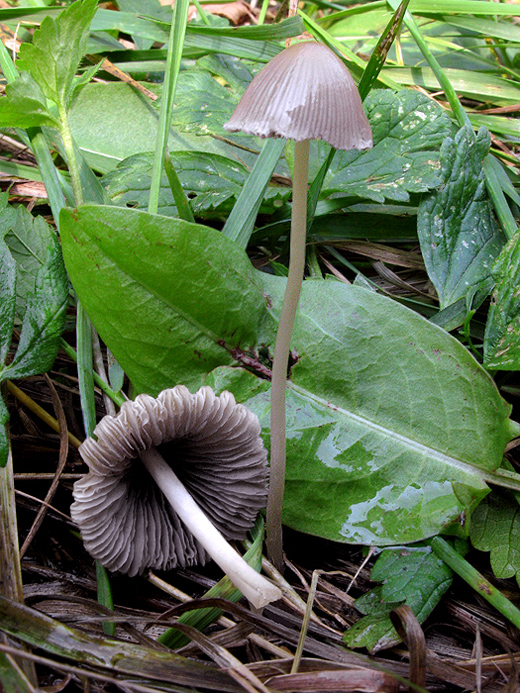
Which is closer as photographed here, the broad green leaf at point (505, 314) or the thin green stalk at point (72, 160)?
the broad green leaf at point (505, 314)

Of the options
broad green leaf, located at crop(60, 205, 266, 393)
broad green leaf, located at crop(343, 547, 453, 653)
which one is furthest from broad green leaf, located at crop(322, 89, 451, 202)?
broad green leaf, located at crop(343, 547, 453, 653)

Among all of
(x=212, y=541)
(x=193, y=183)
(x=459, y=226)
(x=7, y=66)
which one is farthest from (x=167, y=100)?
(x=212, y=541)

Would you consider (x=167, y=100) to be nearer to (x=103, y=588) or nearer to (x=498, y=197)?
(x=498, y=197)

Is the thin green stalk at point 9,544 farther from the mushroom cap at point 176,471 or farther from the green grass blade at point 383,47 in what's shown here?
the green grass blade at point 383,47

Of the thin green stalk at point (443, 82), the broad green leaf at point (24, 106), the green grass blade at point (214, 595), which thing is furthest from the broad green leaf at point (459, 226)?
the broad green leaf at point (24, 106)

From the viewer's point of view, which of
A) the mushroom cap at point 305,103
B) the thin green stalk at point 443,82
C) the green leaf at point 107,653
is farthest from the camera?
the thin green stalk at point 443,82
